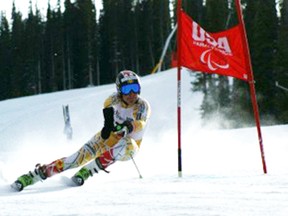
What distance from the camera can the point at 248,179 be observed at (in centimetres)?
588

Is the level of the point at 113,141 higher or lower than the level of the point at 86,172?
higher

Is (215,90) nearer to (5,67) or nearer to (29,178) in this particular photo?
(29,178)

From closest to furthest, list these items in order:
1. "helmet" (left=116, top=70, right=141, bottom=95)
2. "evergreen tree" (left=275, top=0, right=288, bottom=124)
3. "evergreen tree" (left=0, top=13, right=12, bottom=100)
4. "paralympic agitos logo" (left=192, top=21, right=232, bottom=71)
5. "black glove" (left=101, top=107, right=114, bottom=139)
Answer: "black glove" (left=101, top=107, right=114, bottom=139) < "paralympic agitos logo" (left=192, top=21, right=232, bottom=71) < "helmet" (left=116, top=70, right=141, bottom=95) < "evergreen tree" (left=275, top=0, right=288, bottom=124) < "evergreen tree" (left=0, top=13, right=12, bottom=100)

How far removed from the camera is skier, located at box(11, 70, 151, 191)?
20.1ft

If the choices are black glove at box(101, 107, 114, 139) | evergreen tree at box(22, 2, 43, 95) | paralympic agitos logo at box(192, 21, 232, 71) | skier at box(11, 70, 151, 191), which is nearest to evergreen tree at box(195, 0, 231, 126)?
skier at box(11, 70, 151, 191)

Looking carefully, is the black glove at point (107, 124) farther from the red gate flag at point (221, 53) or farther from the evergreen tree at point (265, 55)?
the evergreen tree at point (265, 55)

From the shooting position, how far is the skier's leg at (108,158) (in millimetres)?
5971

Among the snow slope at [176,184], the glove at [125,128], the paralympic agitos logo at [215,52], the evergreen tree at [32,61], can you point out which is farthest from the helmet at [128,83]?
the evergreen tree at [32,61]

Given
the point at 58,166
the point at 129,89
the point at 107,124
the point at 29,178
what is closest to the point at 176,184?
the point at 107,124

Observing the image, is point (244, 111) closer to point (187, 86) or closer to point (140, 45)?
point (187, 86)

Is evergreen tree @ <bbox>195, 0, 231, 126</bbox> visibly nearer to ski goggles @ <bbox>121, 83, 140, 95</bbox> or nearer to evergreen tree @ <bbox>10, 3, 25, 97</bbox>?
ski goggles @ <bbox>121, 83, 140, 95</bbox>

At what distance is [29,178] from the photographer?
19.5 ft

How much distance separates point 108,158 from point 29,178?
0.92m

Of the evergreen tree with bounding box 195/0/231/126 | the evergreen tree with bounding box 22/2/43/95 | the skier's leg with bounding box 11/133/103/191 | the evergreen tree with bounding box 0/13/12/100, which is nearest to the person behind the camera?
the skier's leg with bounding box 11/133/103/191
